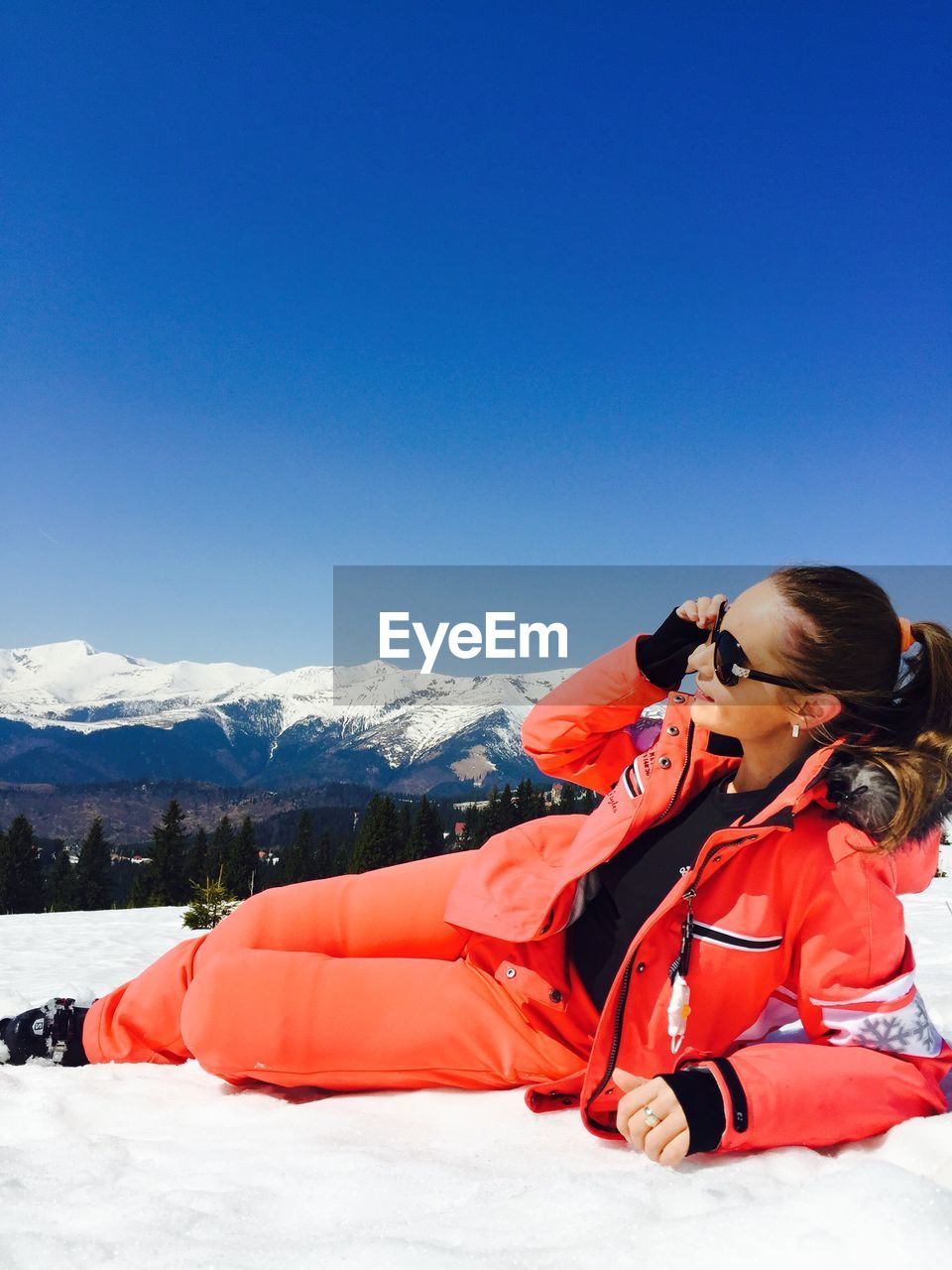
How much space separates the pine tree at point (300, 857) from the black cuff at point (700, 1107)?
59943 millimetres

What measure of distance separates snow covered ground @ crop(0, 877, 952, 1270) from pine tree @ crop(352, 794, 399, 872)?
4623cm

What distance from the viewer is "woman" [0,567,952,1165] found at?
1.98 meters

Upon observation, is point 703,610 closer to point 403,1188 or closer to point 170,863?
point 403,1188

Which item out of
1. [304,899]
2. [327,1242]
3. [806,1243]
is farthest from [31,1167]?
[806,1243]

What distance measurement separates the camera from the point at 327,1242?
149 centimetres

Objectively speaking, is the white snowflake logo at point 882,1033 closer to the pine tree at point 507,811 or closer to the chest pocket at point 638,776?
the chest pocket at point 638,776

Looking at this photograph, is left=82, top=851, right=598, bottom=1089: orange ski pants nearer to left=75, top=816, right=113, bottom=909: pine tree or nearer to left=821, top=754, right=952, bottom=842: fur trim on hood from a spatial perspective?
left=821, top=754, right=952, bottom=842: fur trim on hood

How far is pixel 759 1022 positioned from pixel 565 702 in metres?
1.05

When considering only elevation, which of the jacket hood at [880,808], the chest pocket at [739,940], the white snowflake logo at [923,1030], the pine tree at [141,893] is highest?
the jacket hood at [880,808]

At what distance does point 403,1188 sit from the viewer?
1751 mm

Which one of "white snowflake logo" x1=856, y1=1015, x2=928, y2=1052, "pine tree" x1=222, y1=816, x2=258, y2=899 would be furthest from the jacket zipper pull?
"pine tree" x1=222, y1=816, x2=258, y2=899

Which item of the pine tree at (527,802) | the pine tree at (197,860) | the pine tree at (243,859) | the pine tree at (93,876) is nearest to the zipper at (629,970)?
the pine tree at (243,859)

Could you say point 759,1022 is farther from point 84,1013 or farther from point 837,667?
point 84,1013

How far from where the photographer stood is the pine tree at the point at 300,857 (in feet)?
199
